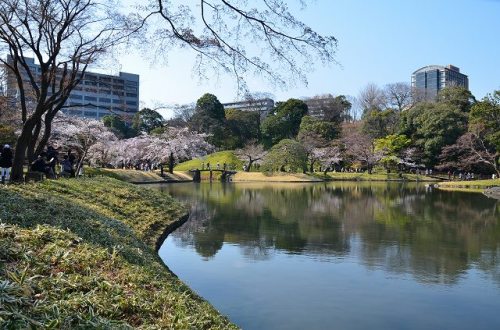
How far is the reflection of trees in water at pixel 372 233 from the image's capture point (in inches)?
337

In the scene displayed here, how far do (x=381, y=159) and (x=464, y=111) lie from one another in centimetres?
857

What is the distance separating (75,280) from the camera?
140 inches

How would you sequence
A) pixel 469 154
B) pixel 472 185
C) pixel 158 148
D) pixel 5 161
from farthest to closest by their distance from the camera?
pixel 158 148, pixel 469 154, pixel 472 185, pixel 5 161

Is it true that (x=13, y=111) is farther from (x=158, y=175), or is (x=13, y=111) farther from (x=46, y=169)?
(x=158, y=175)

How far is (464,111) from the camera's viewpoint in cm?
4297

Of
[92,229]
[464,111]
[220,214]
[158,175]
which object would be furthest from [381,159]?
[92,229]

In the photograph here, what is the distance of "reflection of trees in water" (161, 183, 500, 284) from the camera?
8562mm

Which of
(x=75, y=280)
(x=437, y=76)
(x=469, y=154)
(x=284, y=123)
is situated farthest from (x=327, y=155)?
(x=437, y=76)

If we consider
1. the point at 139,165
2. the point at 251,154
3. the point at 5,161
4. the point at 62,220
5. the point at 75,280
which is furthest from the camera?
the point at 251,154

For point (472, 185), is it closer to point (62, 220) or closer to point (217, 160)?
point (217, 160)

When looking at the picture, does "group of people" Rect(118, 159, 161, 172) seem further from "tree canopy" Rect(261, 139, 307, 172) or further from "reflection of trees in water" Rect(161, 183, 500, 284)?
"reflection of trees in water" Rect(161, 183, 500, 284)

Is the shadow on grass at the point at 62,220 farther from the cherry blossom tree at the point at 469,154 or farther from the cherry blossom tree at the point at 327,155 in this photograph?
the cherry blossom tree at the point at 327,155

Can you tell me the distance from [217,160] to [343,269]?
128ft

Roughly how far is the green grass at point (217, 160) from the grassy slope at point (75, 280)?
38.4 m
